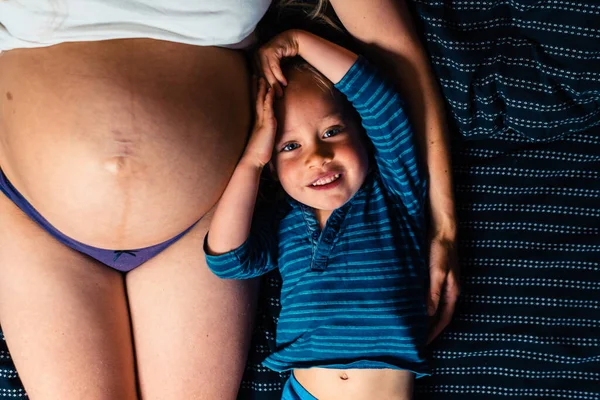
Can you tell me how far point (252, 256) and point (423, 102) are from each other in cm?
42

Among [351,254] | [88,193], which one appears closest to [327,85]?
[351,254]

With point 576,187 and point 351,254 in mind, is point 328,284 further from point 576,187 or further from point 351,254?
point 576,187

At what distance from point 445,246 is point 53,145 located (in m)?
0.71

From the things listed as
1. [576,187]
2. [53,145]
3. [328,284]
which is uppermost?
[53,145]

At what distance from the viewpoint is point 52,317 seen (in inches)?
38.3

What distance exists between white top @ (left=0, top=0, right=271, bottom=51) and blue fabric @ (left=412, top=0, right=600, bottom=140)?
1.18 ft

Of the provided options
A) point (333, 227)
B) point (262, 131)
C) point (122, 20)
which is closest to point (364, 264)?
point (333, 227)

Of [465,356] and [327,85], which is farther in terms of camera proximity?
[465,356]

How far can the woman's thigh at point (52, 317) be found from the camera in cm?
97

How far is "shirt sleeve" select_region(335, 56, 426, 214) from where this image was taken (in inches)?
39.0

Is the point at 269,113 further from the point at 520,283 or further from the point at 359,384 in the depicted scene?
the point at 520,283

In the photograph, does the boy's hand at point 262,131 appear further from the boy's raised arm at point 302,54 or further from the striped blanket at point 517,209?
the striped blanket at point 517,209

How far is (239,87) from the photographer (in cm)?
96

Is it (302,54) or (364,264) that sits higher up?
(302,54)
